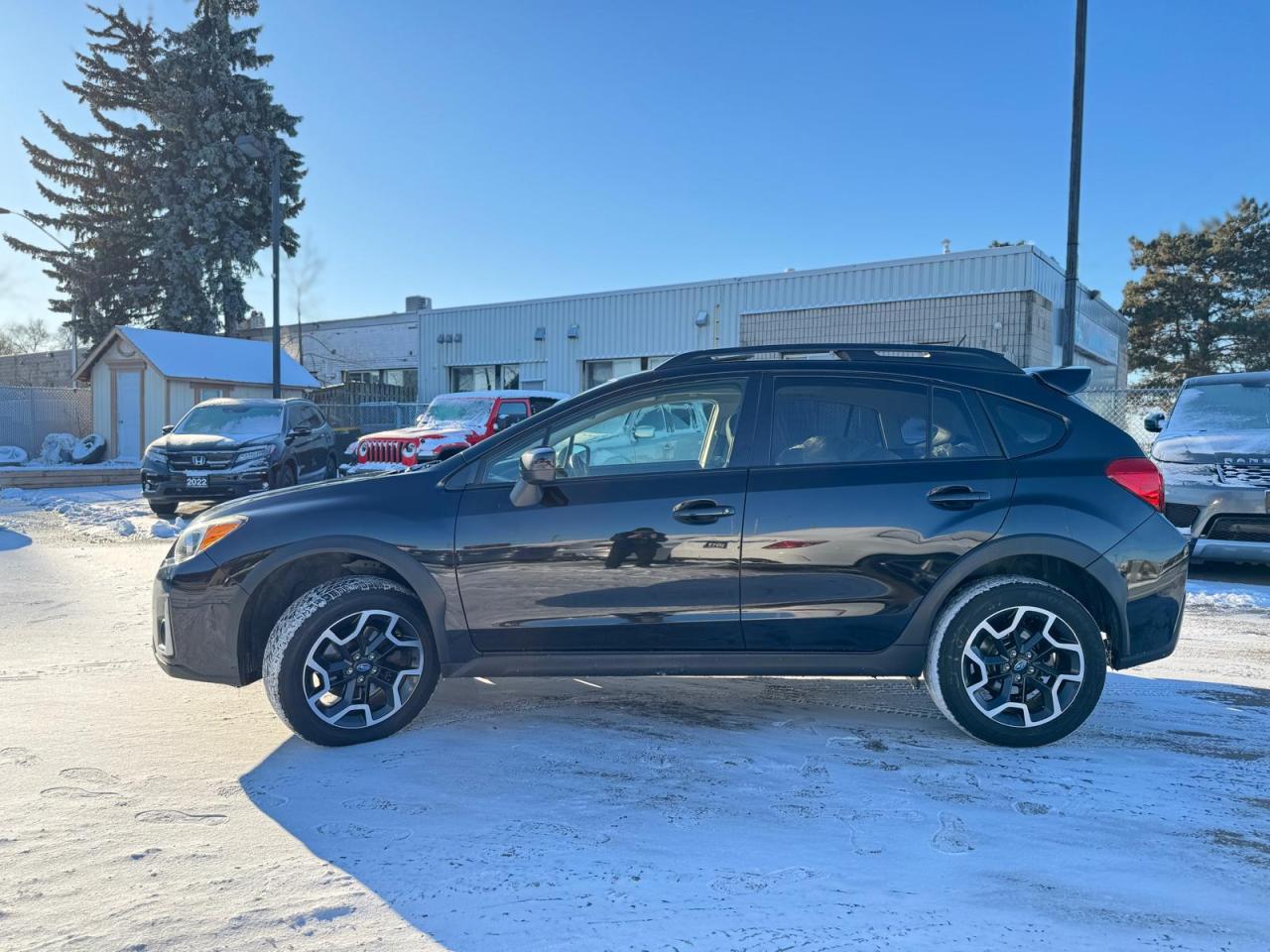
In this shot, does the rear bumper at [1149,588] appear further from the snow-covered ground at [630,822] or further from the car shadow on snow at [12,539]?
the car shadow on snow at [12,539]

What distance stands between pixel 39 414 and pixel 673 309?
20.9m

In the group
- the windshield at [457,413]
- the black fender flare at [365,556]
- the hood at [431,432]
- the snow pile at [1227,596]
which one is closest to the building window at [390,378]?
the windshield at [457,413]

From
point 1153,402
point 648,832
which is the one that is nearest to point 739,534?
point 648,832

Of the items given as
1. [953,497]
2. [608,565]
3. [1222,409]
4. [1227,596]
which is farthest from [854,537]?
[1222,409]

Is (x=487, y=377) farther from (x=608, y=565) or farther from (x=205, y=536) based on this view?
(x=608, y=565)

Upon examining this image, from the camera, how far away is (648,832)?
2.80 m

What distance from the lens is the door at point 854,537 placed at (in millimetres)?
3510

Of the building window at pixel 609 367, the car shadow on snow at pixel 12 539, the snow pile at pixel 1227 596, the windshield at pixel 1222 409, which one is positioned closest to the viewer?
the snow pile at pixel 1227 596

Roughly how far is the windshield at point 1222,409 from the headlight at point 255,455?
1148 cm

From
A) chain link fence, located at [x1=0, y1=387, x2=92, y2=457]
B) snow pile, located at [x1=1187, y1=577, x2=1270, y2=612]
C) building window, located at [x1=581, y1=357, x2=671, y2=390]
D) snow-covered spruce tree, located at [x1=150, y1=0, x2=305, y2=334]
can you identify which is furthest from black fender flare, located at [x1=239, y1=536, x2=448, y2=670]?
snow-covered spruce tree, located at [x1=150, y1=0, x2=305, y2=334]

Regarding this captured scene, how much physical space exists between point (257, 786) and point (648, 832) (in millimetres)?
1557

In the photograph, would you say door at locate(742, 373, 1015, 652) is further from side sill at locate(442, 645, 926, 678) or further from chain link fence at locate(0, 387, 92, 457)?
chain link fence at locate(0, 387, 92, 457)

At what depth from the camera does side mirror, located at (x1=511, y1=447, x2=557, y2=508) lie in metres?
3.48

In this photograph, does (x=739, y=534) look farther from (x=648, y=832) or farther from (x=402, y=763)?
(x=402, y=763)
